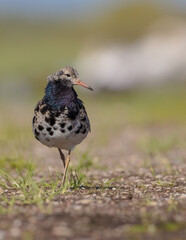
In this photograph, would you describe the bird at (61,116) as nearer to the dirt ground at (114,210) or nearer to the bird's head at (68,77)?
the bird's head at (68,77)

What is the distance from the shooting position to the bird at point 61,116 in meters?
7.43

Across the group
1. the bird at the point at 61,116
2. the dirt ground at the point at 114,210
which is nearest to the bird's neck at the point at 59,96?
the bird at the point at 61,116

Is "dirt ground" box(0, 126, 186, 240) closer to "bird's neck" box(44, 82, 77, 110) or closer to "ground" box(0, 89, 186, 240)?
"ground" box(0, 89, 186, 240)

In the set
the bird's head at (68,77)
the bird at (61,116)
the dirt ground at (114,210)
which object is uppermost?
the bird's head at (68,77)

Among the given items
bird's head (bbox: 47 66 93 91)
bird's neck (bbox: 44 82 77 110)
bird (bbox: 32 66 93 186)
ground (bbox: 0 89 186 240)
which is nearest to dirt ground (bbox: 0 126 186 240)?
ground (bbox: 0 89 186 240)

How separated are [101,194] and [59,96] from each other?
1522 millimetres

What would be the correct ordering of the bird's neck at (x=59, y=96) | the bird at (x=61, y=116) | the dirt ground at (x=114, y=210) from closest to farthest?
the dirt ground at (x=114, y=210), the bird at (x=61, y=116), the bird's neck at (x=59, y=96)

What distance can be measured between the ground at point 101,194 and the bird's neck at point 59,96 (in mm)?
1106

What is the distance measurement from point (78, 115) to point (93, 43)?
25245mm

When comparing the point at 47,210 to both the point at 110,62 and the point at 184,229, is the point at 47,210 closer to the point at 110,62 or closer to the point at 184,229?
the point at 184,229

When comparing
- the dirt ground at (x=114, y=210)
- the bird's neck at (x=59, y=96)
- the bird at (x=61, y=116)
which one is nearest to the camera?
the dirt ground at (x=114, y=210)

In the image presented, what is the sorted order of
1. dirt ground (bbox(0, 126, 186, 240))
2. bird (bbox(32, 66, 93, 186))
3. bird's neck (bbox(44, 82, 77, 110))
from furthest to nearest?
1. bird's neck (bbox(44, 82, 77, 110))
2. bird (bbox(32, 66, 93, 186))
3. dirt ground (bbox(0, 126, 186, 240))

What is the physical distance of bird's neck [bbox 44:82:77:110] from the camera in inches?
301

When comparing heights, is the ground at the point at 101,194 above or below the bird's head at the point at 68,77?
below
